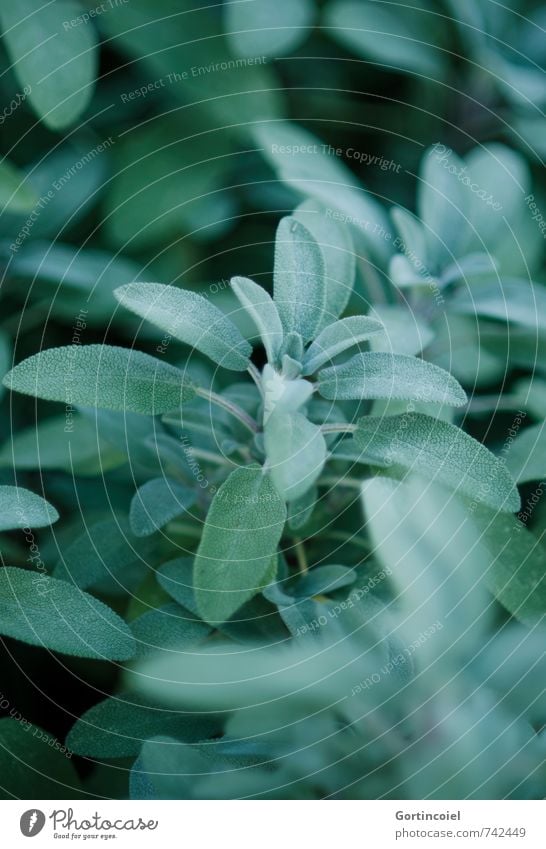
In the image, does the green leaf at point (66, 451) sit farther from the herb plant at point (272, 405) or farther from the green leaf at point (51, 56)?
the green leaf at point (51, 56)

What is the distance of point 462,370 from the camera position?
59cm

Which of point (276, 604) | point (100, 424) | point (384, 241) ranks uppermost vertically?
point (384, 241)

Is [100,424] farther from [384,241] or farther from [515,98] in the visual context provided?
[515,98]

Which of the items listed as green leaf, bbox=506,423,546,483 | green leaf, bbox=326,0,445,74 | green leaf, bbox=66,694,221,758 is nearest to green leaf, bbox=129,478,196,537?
green leaf, bbox=66,694,221,758

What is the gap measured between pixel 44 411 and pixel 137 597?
16 centimetres

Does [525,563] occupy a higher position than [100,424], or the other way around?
[100,424]

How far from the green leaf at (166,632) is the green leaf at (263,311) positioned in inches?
6.6

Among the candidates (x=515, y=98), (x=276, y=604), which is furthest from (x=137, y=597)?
(x=515, y=98)

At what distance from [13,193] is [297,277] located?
0.69 ft

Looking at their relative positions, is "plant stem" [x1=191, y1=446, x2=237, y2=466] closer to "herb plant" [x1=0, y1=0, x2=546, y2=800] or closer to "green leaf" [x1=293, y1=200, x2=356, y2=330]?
"herb plant" [x1=0, y1=0, x2=546, y2=800]

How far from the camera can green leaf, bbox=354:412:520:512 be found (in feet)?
1.52

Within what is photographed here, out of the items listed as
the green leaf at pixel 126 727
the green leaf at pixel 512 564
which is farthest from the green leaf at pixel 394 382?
the green leaf at pixel 126 727

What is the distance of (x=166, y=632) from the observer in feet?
1.65

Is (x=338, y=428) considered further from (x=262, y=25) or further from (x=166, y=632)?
(x=262, y=25)
